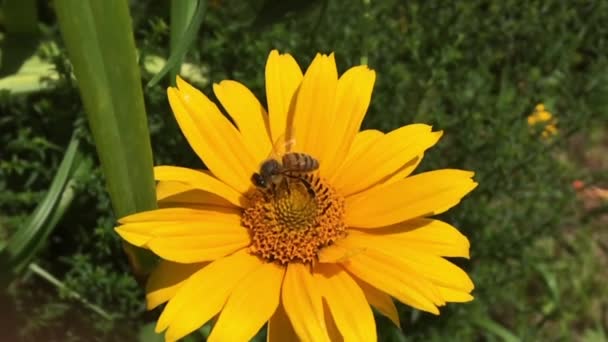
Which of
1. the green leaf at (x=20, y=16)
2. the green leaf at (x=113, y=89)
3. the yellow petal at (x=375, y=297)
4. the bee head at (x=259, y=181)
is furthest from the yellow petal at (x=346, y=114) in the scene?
the green leaf at (x=20, y=16)

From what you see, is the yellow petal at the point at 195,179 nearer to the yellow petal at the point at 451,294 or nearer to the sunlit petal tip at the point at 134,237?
the sunlit petal tip at the point at 134,237

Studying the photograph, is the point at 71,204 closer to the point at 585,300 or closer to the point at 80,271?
the point at 80,271

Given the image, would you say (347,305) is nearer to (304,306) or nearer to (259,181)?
(304,306)

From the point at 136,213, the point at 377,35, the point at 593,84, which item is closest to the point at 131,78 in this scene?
the point at 136,213

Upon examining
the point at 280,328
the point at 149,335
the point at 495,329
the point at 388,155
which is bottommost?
the point at 495,329

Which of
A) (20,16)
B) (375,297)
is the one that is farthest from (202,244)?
(20,16)

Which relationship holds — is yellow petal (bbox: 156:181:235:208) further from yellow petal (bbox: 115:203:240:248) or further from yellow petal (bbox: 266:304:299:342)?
yellow petal (bbox: 266:304:299:342)
